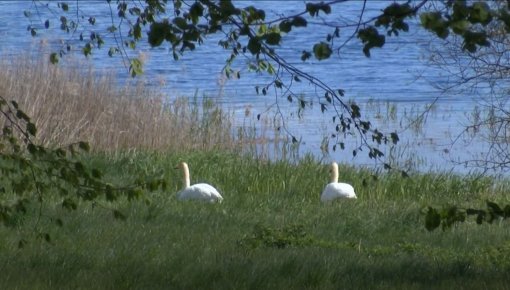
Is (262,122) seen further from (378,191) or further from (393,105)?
(378,191)

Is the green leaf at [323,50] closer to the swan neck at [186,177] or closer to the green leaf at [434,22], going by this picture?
the green leaf at [434,22]

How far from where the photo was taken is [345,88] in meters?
27.8

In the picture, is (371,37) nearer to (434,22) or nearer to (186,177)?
(434,22)

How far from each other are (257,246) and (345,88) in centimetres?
1929

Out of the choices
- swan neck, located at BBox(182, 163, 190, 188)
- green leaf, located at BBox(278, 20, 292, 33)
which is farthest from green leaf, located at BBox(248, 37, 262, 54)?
swan neck, located at BBox(182, 163, 190, 188)

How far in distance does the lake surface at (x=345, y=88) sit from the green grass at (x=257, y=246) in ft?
8.72

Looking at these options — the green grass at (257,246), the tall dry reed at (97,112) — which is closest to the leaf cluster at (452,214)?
the green grass at (257,246)

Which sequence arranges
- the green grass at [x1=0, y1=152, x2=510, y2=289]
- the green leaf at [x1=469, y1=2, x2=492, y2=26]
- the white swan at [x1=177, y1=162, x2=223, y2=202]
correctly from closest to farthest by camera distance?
the green leaf at [x1=469, y1=2, x2=492, y2=26] → the green grass at [x1=0, y1=152, x2=510, y2=289] → the white swan at [x1=177, y1=162, x2=223, y2=202]

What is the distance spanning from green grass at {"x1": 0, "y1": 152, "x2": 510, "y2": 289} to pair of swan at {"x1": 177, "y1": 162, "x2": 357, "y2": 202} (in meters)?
0.14

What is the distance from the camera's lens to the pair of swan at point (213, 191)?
11883mm

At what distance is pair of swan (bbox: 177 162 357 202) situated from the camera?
11883 millimetres

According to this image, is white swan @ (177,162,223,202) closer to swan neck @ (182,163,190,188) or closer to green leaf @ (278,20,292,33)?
swan neck @ (182,163,190,188)

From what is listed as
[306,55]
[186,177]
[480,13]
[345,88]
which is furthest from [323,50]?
[345,88]

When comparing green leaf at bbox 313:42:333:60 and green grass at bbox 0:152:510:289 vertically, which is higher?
green leaf at bbox 313:42:333:60
